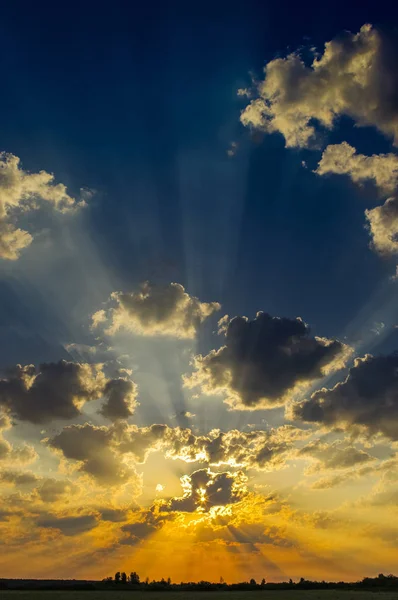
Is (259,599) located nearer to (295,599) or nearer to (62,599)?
(295,599)

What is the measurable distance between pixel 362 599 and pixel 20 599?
281 ft

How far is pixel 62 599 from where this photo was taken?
108375 mm

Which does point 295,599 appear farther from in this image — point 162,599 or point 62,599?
point 62,599

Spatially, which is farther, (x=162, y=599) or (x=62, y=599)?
(x=162, y=599)

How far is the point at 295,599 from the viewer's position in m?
114

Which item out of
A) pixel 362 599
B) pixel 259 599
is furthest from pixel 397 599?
pixel 259 599

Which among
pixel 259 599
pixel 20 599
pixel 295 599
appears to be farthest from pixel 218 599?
pixel 20 599

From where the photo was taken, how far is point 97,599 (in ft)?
384

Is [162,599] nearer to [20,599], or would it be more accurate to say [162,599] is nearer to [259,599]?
[259,599]

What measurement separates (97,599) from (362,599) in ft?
221

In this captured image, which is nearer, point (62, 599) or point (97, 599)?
point (62, 599)

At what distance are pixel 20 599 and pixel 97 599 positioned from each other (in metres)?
18.6

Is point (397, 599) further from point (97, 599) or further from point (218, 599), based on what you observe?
point (97, 599)

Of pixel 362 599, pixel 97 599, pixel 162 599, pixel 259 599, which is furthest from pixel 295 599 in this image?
pixel 97 599
